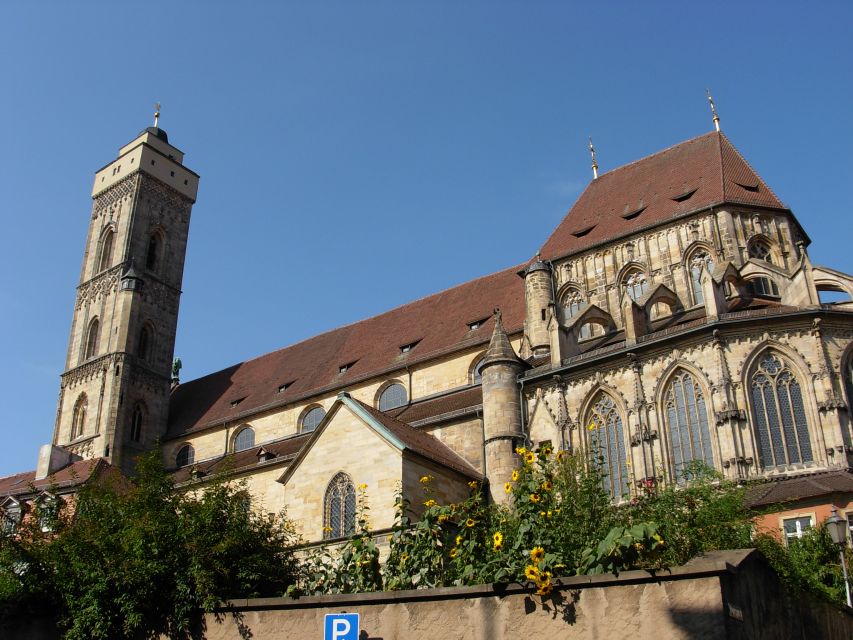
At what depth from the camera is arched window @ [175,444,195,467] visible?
3479cm

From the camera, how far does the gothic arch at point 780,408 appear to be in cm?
1820

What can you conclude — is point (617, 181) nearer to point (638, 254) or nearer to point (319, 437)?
point (638, 254)

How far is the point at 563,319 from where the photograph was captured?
25.1 metres

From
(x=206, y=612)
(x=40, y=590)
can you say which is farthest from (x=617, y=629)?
(x=40, y=590)

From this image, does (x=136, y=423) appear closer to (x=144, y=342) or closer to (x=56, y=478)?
(x=144, y=342)

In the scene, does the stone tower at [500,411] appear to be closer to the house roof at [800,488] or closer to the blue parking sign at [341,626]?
the house roof at [800,488]

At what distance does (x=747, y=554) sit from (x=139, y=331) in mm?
33928

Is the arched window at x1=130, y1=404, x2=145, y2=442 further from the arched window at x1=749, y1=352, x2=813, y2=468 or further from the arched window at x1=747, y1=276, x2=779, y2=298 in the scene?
the arched window at x1=749, y1=352, x2=813, y2=468

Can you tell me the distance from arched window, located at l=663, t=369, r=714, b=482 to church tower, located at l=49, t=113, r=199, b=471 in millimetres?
23215

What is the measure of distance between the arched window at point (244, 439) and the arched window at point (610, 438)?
52.5 feet

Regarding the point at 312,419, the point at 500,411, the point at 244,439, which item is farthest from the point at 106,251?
the point at 500,411

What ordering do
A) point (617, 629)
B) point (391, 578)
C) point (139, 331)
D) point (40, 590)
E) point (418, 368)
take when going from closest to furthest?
point (617, 629), point (391, 578), point (40, 590), point (418, 368), point (139, 331)

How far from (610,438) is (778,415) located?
12.0ft

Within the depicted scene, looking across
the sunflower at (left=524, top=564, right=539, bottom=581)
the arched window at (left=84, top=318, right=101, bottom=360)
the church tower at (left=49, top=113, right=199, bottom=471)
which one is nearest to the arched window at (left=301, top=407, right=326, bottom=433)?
the church tower at (left=49, top=113, right=199, bottom=471)
